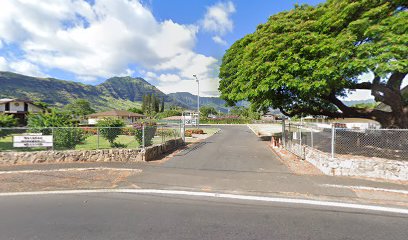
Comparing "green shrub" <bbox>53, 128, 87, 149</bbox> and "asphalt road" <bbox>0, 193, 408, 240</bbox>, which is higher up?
"green shrub" <bbox>53, 128, 87, 149</bbox>

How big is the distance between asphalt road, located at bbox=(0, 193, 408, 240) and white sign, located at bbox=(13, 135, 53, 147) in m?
5.64

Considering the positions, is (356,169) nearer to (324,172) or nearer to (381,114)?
(324,172)

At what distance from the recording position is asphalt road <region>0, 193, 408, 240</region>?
12.8 ft

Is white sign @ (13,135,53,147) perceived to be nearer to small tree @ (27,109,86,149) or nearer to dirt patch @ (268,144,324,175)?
small tree @ (27,109,86,149)

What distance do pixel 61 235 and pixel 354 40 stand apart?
10.8 meters

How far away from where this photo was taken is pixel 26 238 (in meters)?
3.77

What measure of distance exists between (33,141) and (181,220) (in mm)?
10147

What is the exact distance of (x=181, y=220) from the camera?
448 cm

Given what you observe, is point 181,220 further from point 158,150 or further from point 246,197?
point 158,150

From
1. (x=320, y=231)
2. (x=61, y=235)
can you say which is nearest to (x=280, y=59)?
(x=320, y=231)

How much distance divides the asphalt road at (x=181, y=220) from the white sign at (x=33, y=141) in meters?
5.64

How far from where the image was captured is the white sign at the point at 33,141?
1060 cm

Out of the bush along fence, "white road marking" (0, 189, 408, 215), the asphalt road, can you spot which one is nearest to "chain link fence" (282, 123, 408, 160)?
the bush along fence

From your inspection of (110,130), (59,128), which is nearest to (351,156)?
(110,130)
